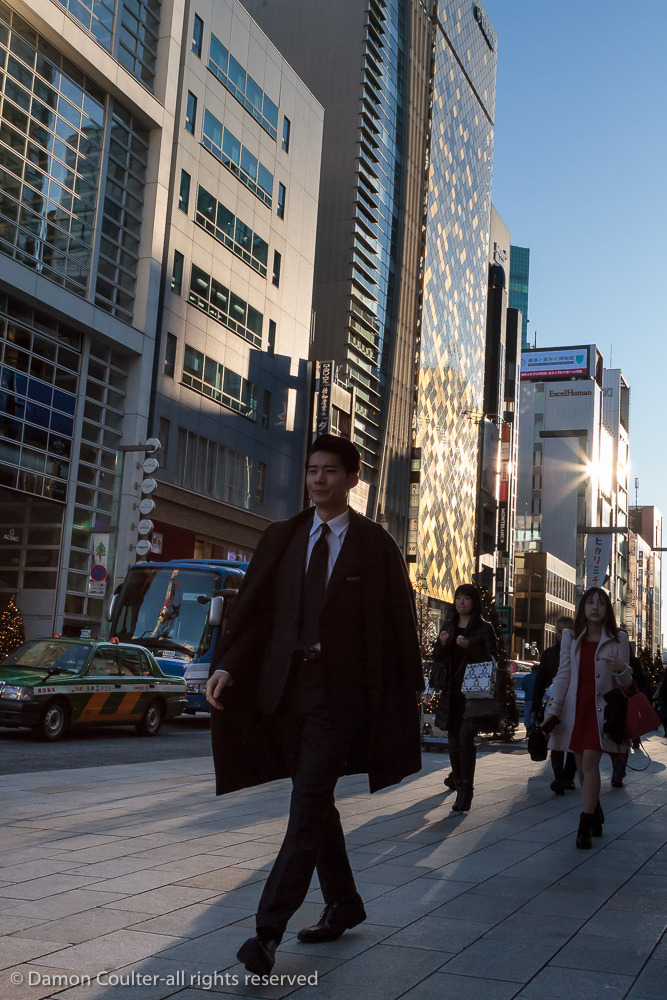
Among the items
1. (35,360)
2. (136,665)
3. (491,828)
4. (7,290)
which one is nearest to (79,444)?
(35,360)

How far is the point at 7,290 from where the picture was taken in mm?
30047

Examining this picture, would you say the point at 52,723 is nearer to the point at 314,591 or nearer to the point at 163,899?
the point at 163,899

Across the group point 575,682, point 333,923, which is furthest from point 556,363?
point 333,923

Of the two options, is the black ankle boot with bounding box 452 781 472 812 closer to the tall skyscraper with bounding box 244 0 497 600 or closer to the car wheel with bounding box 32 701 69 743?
the car wheel with bounding box 32 701 69 743

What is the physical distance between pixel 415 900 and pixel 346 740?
1.50m

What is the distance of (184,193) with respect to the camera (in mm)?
39656

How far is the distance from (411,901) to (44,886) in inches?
69.6

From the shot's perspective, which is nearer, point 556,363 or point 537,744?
point 537,744

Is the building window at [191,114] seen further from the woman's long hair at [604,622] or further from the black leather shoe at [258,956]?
the black leather shoe at [258,956]

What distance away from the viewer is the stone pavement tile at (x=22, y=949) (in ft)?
12.7

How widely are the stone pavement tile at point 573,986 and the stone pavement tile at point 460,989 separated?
0.17 ft

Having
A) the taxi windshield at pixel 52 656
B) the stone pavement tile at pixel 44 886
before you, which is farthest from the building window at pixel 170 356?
the stone pavement tile at pixel 44 886

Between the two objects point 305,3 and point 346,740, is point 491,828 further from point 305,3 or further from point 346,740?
point 305,3

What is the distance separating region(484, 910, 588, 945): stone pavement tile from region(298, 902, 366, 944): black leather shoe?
1.91 feet
